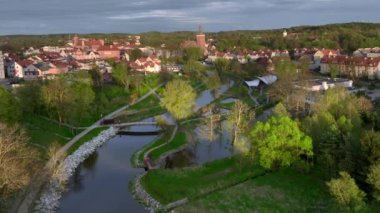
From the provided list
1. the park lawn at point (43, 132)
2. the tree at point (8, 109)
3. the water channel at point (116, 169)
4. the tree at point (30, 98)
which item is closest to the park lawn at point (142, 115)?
the water channel at point (116, 169)

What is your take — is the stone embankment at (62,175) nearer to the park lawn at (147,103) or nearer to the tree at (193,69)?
the park lawn at (147,103)

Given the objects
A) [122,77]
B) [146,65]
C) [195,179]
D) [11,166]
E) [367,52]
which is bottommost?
[195,179]

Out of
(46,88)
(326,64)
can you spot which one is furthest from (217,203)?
(326,64)

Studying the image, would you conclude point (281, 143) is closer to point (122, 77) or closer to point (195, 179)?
point (195, 179)

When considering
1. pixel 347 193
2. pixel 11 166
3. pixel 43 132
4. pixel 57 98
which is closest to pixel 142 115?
pixel 57 98

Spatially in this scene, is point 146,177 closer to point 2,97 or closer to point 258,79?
point 2,97

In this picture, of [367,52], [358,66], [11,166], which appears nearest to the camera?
[11,166]
